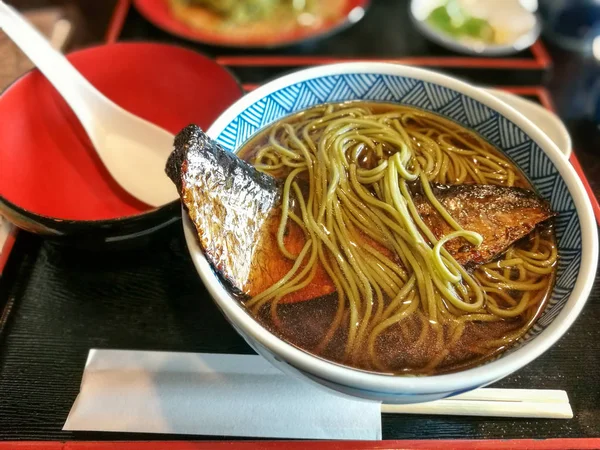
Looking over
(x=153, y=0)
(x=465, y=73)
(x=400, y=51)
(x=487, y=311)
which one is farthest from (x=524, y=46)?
(x=153, y=0)

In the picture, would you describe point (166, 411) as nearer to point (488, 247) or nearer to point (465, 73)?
point (488, 247)

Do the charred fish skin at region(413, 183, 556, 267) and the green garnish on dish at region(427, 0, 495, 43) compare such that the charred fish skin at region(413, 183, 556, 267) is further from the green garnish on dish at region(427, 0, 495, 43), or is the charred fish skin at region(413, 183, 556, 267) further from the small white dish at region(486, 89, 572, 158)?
the green garnish on dish at region(427, 0, 495, 43)

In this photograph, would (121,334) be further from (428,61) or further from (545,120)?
(428,61)

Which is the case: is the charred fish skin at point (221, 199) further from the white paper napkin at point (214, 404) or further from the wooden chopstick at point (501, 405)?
the wooden chopstick at point (501, 405)

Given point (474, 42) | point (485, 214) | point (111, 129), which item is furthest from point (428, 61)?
point (111, 129)

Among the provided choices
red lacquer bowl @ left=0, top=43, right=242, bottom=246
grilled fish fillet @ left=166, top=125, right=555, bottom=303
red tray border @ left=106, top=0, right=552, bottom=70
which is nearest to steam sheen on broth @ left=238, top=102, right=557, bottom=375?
grilled fish fillet @ left=166, top=125, right=555, bottom=303

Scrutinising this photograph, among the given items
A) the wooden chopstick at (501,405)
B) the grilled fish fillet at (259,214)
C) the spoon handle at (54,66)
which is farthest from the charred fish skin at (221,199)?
the spoon handle at (54,66)
